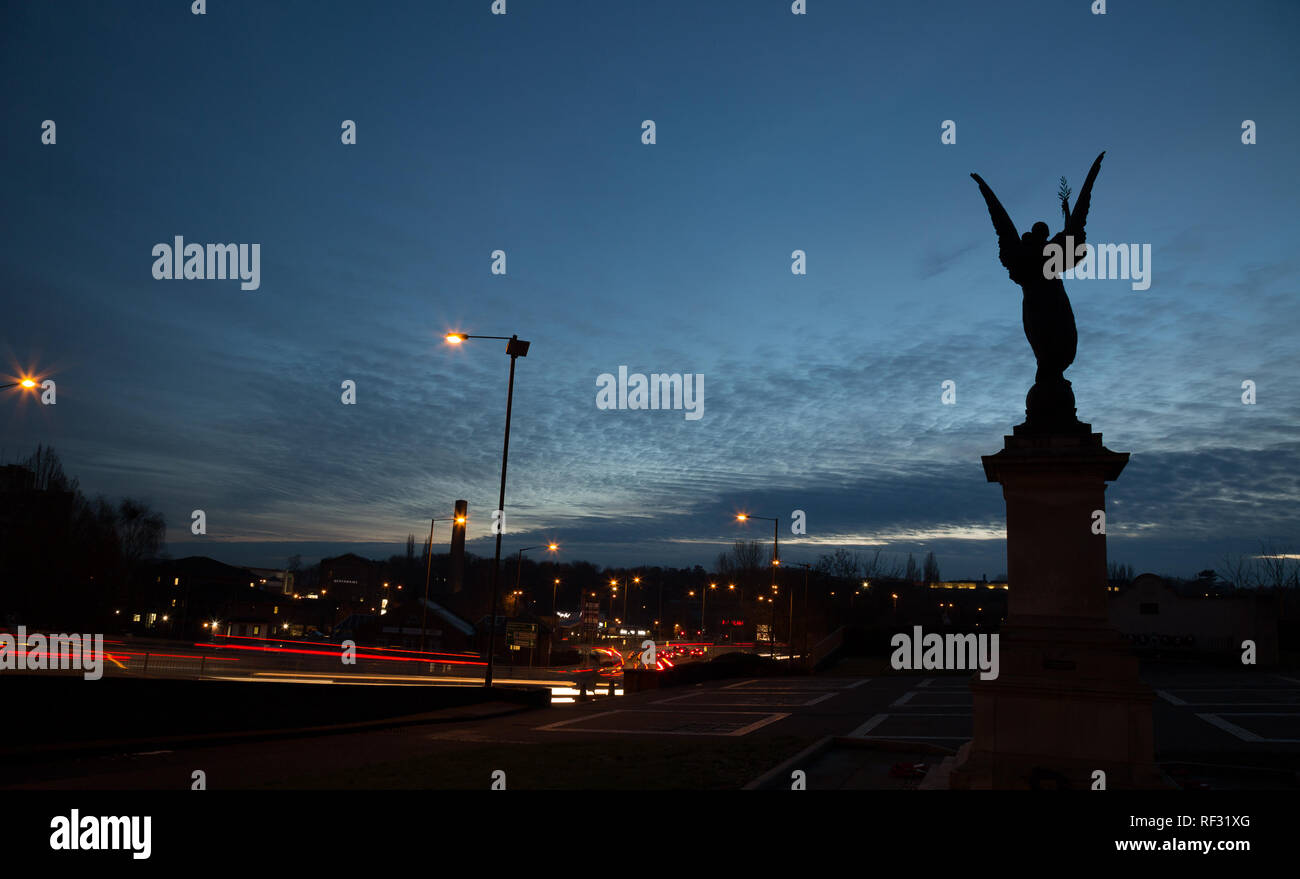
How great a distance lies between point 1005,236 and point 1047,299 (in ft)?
3.24

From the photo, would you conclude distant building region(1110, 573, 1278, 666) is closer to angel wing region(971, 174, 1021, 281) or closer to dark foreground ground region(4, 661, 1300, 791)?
dark foreground ground region(4, 661, 1300, 791)

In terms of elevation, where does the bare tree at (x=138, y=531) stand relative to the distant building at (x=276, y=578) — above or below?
above

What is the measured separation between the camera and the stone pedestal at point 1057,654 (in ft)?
23.4

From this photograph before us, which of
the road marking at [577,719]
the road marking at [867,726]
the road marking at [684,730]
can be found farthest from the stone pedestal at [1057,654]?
the road marking at [577,719]

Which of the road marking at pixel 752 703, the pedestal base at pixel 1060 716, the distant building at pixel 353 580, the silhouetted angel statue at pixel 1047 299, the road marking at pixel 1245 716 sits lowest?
the distant building at pixel 353 580

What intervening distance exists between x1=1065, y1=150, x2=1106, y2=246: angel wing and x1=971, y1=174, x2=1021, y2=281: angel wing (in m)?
0.58

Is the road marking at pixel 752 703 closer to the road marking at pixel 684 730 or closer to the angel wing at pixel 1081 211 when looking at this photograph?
the road marking at pixel 684 730

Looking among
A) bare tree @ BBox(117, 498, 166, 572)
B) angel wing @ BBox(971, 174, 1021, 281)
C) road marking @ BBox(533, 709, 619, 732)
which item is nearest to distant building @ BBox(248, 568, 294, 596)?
bare tree @ BBox(117, 498, 166, 572)

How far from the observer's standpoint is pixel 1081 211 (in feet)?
29.7

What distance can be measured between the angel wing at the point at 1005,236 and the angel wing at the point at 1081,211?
577mm
